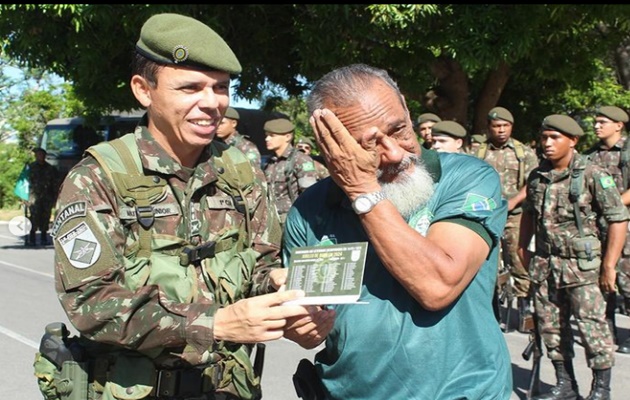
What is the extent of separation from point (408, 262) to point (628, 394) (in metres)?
4.62

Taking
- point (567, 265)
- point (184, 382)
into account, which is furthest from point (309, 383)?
point (567, 265)

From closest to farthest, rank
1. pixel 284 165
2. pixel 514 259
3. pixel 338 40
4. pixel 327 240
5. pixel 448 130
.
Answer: pixel 327 240
pixel 448 130
pixel 514 259
pixel 284 165
pixel 338 40

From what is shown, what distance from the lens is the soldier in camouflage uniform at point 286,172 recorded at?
956 centimetres

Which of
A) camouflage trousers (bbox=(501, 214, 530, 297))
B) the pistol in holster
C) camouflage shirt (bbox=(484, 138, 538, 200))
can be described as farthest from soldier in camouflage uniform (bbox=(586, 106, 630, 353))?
the pistol in holster

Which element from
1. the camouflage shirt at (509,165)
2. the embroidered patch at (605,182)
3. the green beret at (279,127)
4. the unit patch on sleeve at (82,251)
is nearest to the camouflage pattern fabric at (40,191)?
the green beret at (279,127)

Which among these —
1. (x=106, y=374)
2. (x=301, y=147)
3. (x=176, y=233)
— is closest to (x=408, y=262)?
(x=176, y=233)

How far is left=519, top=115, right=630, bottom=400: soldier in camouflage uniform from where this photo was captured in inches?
227

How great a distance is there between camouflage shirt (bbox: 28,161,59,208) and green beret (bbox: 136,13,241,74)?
15.0 metres

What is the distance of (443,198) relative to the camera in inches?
90.0

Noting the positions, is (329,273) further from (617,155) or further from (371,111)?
(617,155)

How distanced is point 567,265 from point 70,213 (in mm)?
4380

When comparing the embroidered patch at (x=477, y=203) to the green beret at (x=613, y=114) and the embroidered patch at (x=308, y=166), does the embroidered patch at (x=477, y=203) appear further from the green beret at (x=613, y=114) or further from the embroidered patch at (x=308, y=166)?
the embroidered patch at (x=308, y=166)

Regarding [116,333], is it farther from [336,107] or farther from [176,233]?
[336,107]

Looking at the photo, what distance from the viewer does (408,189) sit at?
2240 mm
